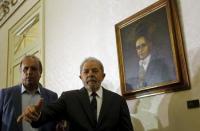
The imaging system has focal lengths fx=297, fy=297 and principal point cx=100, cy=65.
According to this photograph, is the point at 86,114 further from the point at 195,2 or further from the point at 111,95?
the point at 195,2

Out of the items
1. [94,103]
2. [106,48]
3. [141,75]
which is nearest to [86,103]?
[94,103]

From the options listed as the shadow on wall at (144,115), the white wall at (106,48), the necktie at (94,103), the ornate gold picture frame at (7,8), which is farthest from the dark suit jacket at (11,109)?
the ornate gold picture frame at (7,8)

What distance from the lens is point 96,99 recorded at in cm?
221

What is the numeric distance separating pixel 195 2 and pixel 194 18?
139 mm

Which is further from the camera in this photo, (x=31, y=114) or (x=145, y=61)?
(x=145, y=61)

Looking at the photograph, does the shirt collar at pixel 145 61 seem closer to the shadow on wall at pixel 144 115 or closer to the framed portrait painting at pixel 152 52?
the framed portrait painting at pixel 152 52

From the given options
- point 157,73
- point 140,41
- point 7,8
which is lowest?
point 157,73

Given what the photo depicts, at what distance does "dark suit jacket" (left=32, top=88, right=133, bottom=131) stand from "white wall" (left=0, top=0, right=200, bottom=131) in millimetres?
576

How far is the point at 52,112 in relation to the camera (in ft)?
6.82

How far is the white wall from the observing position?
2463 mm

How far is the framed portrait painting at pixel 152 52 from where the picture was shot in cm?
255

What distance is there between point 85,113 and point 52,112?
231 millimetres

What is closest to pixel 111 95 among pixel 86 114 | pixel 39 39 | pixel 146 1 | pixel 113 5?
pixel 86 114

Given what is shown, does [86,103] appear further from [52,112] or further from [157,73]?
[157,73]
